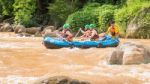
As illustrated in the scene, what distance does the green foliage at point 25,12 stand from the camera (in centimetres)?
3306

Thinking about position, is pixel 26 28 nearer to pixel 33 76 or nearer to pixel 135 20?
pixel 135 20

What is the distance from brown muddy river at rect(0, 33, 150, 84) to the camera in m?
10.6

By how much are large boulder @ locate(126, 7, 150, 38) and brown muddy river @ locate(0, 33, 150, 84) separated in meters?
6.49

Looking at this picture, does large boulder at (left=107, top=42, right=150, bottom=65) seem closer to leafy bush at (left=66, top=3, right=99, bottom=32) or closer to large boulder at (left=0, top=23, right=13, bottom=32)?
leafy bush at (left=66, top=3, right=99, bottom=32)

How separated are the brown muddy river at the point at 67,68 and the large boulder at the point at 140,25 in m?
6.49

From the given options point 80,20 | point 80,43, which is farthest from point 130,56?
point 80,20

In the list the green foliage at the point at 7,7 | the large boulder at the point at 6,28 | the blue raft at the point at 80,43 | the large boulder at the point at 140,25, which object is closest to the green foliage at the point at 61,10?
the large boulder at the point at 6,28

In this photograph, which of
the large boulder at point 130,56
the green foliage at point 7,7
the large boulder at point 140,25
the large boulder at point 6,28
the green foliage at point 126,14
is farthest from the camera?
the green foliage at point 7,7

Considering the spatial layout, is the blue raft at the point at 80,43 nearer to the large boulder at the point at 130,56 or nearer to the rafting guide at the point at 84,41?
the rafting guide at the point at 84,41

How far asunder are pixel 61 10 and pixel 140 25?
8.59 metres

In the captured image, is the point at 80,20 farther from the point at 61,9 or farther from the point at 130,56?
the point at 130,56

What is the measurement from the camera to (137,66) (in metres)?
12.6

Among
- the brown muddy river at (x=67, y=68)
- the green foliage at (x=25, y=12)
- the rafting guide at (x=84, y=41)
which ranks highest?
the brown muddy river at (x=67, y=68)

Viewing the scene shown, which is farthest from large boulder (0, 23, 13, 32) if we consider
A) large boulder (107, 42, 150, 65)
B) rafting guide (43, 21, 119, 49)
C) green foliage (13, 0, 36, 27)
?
large boulder (107, 42, 150, 65)
